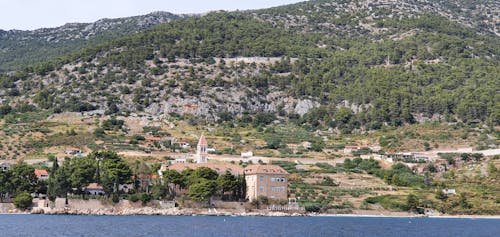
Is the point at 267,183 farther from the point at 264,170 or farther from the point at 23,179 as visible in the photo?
the point at 23,179

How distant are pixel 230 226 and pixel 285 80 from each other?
10134 cm

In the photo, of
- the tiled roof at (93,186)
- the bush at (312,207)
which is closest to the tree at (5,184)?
the tiled roof at (93,186)

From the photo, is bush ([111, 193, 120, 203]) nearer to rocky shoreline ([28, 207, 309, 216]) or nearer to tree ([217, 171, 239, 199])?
rocky shoreline ([28, 207, 309, 216])

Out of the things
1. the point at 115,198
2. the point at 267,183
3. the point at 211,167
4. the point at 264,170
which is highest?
the point at 264,170

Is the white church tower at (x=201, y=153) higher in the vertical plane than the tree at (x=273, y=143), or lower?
higher

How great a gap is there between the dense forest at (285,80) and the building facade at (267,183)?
176ft

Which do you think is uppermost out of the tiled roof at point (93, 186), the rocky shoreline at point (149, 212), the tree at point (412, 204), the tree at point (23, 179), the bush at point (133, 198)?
the tree at point (23, 179)

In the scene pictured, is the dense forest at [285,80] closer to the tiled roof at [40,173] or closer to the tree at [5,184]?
the tiled roof at [40,173]

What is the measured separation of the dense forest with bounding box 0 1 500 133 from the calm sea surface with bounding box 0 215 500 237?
63185 millimetres

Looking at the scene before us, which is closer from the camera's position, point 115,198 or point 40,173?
point 115,198

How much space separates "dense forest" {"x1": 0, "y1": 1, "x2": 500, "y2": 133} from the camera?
162500 mm

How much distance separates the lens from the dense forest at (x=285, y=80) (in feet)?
533

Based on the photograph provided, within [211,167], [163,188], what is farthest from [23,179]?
[211,167]

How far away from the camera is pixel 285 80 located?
18200cm
